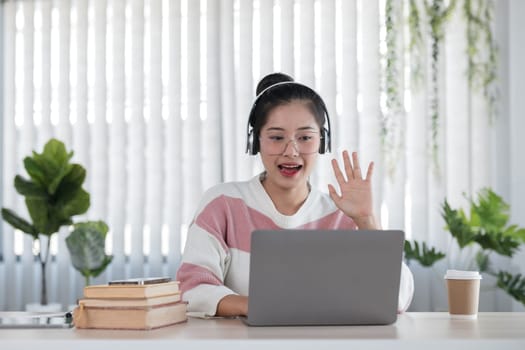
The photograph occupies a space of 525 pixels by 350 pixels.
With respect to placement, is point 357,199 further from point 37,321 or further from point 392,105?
point 392,105

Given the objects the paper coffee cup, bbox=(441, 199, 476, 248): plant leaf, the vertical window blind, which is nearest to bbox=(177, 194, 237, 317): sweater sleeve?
the paper coffee cup

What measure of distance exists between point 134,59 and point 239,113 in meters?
0.84

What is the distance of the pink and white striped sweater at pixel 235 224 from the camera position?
2.07 m

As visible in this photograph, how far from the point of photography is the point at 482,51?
4.98m

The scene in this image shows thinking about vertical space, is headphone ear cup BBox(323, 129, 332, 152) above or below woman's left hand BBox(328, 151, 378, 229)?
above

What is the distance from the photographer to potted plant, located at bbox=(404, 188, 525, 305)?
4.45 metres

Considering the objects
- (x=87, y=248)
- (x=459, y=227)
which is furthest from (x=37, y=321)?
(x=87, y=248)

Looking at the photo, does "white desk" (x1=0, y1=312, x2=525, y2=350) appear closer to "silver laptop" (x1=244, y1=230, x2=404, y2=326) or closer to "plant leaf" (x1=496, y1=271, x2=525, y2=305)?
"silver laptop" (x1=244, y1=230, x2=404, y2=326)

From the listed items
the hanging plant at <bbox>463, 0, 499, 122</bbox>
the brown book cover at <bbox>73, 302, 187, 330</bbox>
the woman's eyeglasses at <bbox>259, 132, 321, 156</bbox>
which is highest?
the hanging plant at <bbox>463, 0, 499, 122</bbox>

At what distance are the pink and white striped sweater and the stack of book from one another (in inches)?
16.7

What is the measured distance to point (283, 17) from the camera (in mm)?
5184

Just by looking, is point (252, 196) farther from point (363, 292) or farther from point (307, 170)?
point (363, 292)

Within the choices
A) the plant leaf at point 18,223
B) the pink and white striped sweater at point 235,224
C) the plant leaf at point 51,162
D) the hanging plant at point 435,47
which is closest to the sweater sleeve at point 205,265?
the pink and white striped sweater at point 235,224

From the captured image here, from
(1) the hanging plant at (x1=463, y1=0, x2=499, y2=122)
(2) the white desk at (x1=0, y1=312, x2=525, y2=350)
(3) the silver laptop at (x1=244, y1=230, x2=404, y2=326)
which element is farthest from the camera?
(1) the hanging plant at (x1=463, y1=0, x2=499, y2=122)
